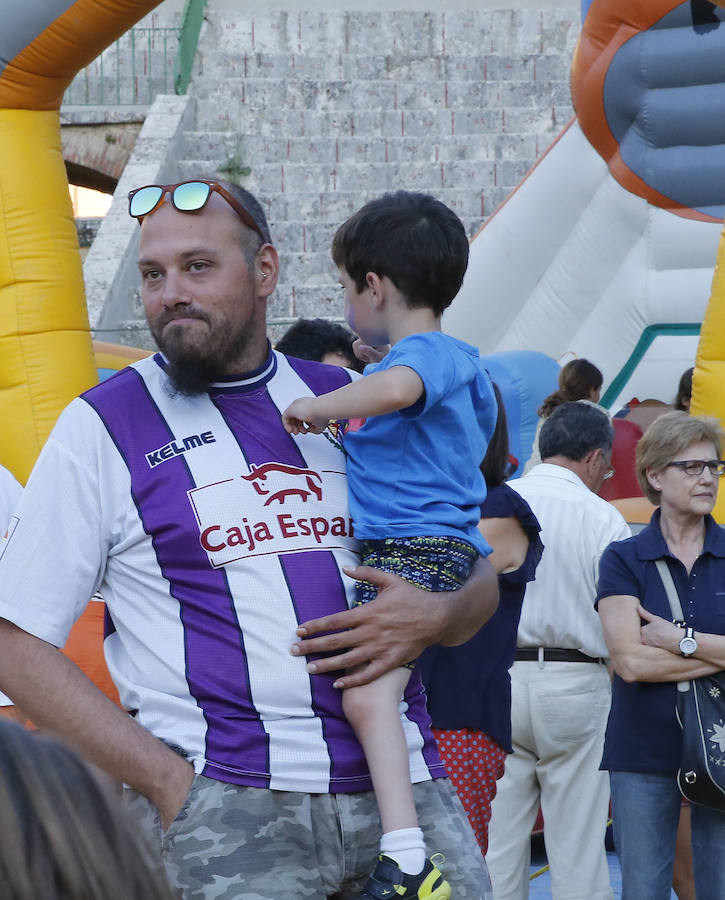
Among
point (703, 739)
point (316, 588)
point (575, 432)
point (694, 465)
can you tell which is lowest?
point (703, 739)

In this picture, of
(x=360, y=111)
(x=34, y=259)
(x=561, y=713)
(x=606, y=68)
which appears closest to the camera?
(x=561, y=713)

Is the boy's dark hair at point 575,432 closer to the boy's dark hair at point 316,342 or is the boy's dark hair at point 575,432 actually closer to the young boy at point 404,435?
the boy's dark hair at point 316,342

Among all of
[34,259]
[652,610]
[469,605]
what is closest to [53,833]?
[469,605]

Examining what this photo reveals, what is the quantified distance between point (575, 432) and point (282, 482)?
2573mm

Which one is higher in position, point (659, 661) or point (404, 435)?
point (404, 435)

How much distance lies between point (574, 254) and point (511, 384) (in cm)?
215

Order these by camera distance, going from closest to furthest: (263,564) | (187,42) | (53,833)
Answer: (53,833)
(263,564)
(187,42)

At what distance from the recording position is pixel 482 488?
7.36 feet

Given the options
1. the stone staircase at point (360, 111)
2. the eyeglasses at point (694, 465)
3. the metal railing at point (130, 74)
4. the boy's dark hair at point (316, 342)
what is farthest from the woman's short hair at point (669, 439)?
the metal railing at point (130, 74)

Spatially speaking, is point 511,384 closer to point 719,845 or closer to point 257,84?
point 719,845

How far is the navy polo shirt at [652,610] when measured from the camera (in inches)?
134

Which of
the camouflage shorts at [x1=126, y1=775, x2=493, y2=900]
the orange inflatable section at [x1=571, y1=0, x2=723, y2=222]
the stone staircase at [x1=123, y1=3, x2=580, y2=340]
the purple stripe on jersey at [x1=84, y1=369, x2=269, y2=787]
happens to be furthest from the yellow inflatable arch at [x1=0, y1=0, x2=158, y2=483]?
the stone staircase at [x1=123, y1=3, x2=580, y2=340]

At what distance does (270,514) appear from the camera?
1928 mm

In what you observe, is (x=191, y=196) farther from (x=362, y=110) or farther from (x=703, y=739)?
(x=362, y=110)
